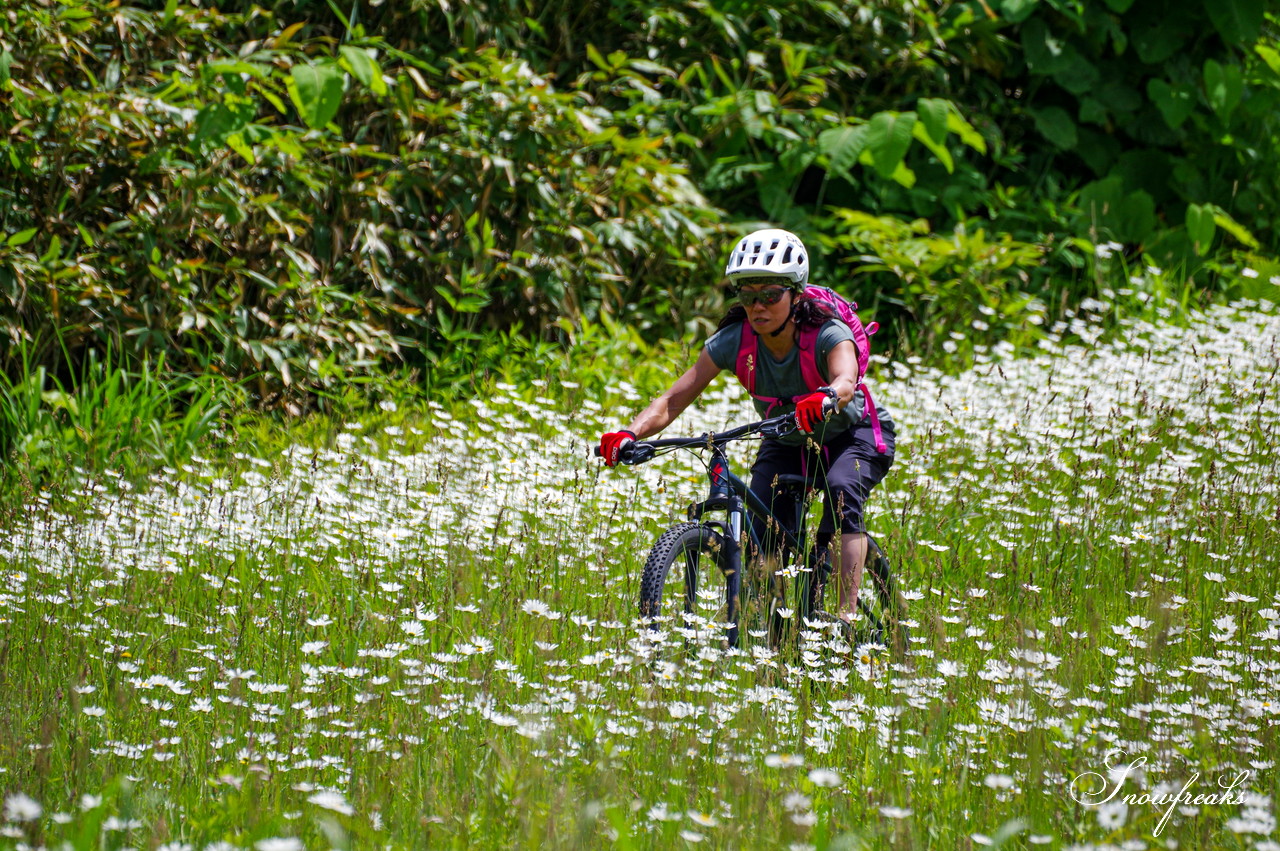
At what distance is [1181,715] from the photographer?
3666mm

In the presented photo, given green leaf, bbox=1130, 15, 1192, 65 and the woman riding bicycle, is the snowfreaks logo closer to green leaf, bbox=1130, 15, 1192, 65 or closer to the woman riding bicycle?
the woman riding bicycle

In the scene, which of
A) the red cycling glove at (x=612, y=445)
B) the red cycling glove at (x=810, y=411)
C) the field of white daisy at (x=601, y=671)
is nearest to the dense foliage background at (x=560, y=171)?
the field of white daisy at (x=601, y=671)

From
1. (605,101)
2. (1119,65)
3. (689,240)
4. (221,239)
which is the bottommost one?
(221,239)

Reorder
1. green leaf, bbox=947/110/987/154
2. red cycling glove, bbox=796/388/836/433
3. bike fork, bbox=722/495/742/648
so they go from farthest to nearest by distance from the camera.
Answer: green leaf, bbox=947/110/987/154 < bike fork, bbox=722/495/742/648 < red cycling glove, bbox=796/388/836/433

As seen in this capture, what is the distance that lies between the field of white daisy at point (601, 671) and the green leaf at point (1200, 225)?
315 centimetres

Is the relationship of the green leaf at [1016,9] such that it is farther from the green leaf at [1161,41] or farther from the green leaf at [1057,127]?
the green leaf at [1161,41]

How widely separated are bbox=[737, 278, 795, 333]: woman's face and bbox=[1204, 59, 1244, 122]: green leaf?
7.21m

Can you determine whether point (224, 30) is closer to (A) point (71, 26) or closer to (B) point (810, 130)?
(A) point (71, 26)

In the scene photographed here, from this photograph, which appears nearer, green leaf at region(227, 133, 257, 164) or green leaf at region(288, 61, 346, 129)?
green leaf at region(227, 133, 257, 164)

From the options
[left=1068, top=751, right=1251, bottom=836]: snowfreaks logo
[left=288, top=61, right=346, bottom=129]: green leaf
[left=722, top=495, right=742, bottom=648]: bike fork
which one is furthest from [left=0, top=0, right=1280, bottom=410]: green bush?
[left=1068, top=751, right=1251, bottom=836]: snowfreaks logo

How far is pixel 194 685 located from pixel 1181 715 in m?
3.13

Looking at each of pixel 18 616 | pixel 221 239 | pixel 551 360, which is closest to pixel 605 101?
pixel 551 360

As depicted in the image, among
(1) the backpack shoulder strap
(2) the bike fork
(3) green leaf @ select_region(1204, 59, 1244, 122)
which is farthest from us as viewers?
(3) green leaf @ select_region(1204, 59, 1244, 122)

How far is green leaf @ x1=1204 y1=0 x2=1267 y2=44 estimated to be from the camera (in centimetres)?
1002
